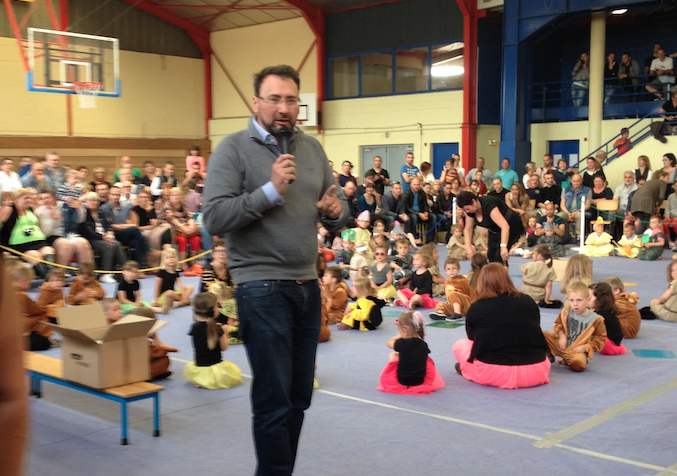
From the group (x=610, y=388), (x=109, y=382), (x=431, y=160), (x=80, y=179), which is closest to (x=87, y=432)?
(x=109, y=382)

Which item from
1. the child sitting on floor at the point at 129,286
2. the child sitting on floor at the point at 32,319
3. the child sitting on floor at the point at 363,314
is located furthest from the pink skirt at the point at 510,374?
the child sitting on floor at the point at 129,286

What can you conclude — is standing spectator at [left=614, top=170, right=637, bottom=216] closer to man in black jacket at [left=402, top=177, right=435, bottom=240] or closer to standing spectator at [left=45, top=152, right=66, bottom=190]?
man in black jacket at [left=402, top=177, right=435, bottom=240]

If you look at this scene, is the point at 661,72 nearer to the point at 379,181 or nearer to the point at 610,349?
the point at 379,181

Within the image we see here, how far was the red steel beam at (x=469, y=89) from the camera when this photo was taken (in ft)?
65.6

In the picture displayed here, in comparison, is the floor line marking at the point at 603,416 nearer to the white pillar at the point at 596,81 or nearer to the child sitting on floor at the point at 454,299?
the child sitting on floor at the point at 454,299

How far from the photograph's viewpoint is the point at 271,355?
2.66 metres

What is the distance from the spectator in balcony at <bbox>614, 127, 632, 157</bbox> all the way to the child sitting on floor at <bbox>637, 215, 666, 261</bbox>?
477cm

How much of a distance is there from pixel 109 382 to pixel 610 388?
3723mm

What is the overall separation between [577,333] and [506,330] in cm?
127

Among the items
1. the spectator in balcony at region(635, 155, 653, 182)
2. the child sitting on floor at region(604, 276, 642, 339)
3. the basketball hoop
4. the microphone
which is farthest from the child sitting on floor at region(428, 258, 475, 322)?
the basketball hoop

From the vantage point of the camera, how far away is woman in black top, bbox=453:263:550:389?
5355 millimetres

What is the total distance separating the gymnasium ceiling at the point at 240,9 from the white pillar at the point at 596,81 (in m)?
6.09

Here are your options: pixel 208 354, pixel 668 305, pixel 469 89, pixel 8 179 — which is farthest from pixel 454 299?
pixel 469 89

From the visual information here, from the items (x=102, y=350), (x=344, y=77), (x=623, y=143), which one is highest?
(x=344, y=77)
